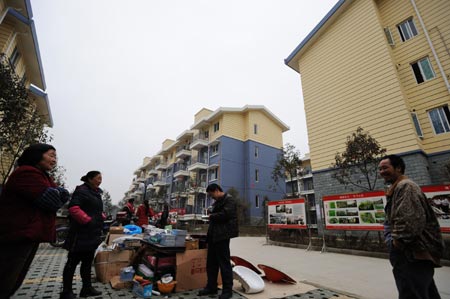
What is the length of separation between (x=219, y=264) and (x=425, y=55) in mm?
12479

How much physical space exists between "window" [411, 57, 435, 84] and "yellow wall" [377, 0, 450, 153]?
0.55 feet

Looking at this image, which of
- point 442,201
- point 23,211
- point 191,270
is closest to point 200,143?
point 442,201

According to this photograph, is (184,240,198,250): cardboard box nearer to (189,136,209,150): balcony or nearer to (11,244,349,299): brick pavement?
(11,244,349,299): brick pavement

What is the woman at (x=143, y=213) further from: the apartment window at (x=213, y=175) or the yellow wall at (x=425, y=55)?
the apartment window at (x=213, y=175)

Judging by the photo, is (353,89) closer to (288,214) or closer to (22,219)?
(288,214)

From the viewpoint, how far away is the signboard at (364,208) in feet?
17.8

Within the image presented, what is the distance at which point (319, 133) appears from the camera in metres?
12.1

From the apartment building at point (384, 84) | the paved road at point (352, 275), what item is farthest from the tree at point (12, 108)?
the apartment building at point (384, 84)

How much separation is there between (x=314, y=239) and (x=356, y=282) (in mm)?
4576

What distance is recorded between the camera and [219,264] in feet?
10.3

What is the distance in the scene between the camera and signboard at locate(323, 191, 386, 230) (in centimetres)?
664

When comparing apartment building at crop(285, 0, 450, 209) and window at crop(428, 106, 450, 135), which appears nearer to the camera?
window at crop(428, 106, 450, 135)

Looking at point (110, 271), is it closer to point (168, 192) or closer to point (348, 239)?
point (348, 239)

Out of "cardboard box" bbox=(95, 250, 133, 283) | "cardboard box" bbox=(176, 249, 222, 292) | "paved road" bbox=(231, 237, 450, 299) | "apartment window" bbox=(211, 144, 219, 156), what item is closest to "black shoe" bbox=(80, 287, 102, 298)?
"cardboard box" bbox=(95, 250, 133, 283)
